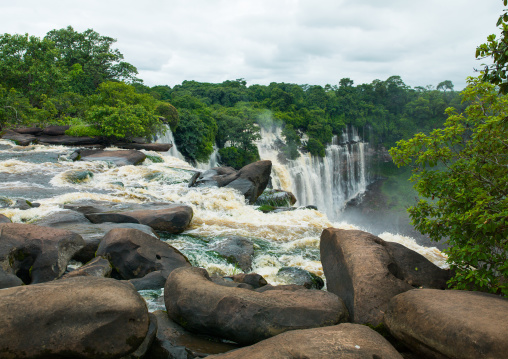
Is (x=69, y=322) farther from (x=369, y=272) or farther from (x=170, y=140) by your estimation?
(x=170, y=140)

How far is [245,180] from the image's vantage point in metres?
17.8

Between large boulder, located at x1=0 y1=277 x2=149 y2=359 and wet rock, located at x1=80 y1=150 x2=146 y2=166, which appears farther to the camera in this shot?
wet rock, located at x1=80 y1=150 x2=146 y2=166

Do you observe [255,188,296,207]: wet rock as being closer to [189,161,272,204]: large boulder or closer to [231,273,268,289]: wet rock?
[189,161,272,204]: large boulder

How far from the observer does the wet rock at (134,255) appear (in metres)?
7.61

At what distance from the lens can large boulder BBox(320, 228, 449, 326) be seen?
570 cm

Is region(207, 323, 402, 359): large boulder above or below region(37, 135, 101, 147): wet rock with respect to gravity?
below

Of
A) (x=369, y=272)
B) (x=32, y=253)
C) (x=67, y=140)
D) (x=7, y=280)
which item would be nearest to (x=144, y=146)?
(x=67, y=140)

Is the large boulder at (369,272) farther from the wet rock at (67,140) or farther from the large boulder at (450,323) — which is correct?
the wet rock at (67,140)

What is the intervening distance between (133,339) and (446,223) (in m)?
4.66

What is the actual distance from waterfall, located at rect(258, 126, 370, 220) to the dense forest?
127cm

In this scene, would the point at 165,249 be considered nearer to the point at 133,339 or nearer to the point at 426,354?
the point at 133,339

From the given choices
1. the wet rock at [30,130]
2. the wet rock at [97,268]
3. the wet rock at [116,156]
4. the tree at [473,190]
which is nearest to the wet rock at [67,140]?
the wet rock at [30,130]

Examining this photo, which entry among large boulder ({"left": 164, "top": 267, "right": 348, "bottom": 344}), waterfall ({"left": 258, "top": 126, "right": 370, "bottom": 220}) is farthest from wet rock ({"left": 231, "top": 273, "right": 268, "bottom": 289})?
waterfall ({"left": 258, "top": 126, "right": 370, "bottom": 220})

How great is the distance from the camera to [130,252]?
7.73 metres
